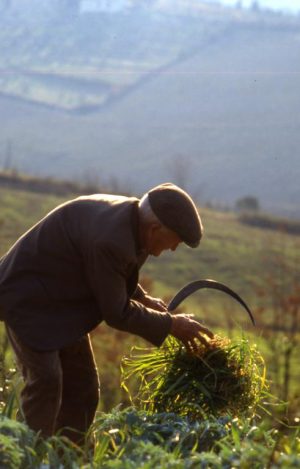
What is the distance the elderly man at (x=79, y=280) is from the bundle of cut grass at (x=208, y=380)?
0.21m

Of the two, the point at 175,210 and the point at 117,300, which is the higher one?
the point at 175,210

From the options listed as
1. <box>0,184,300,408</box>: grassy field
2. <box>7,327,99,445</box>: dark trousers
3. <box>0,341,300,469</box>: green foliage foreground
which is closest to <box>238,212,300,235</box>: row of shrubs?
<box>0,184,300,408</box>: grassy field

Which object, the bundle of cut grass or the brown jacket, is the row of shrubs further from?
the brown jacket

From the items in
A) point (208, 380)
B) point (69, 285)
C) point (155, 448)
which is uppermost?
point (155, 448)

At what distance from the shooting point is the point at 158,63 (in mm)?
86188

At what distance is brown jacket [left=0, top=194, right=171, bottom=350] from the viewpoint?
5.83 meters

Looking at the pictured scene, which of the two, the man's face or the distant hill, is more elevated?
the man's face

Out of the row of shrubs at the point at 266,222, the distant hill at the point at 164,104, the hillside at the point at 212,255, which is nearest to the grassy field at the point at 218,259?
the hillside at the point at 212,255

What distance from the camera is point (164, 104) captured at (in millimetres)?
88688

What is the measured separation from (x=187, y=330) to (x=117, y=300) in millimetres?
472

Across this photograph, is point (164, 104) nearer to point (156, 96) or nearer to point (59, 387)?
point (156, 96)

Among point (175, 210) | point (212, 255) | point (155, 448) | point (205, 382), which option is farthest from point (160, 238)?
point (212, 255)

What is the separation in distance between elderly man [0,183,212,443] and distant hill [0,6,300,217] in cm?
6738

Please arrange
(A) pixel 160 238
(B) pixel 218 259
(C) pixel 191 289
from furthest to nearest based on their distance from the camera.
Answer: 1. (B) pixel 218 259
2. (C) pixel 191 289
3. (A) pixel 160 238
